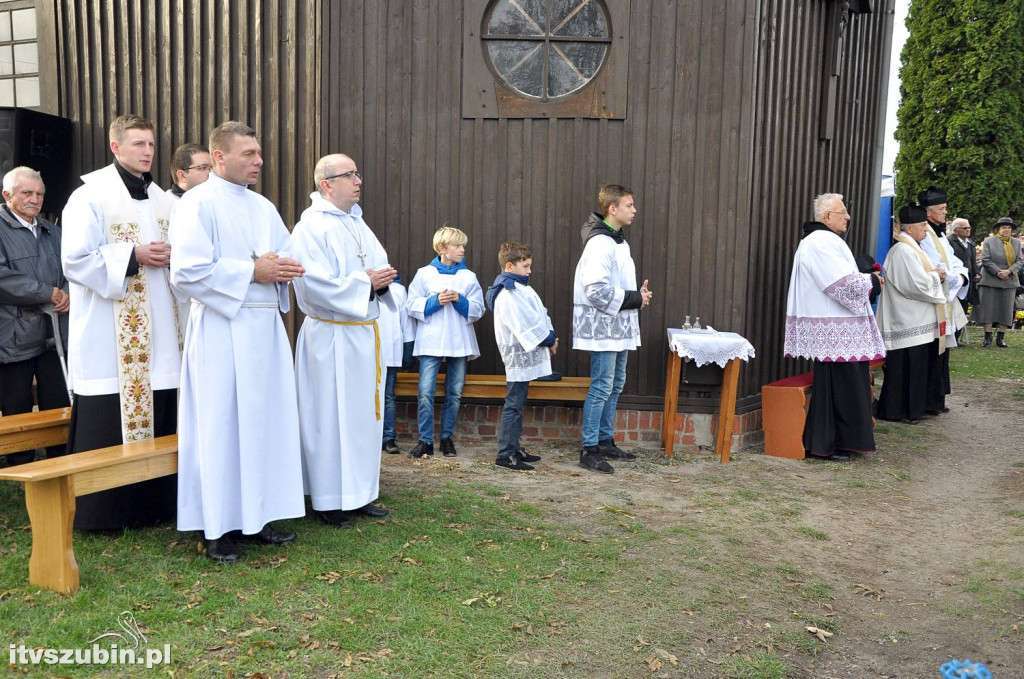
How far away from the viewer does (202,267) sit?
181 inches

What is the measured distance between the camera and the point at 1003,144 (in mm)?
19188

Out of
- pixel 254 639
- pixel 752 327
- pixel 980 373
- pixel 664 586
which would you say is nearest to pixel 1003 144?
pixel 980 373

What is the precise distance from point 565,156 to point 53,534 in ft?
15.9

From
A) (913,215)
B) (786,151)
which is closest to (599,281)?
(786,151)

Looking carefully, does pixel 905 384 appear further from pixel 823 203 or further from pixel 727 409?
pixel 727 409

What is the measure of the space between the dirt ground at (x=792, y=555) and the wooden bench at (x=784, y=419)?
194 mm

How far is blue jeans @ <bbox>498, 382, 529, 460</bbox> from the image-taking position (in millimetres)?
6953

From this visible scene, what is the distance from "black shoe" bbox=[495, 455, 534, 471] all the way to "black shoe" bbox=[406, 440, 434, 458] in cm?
60

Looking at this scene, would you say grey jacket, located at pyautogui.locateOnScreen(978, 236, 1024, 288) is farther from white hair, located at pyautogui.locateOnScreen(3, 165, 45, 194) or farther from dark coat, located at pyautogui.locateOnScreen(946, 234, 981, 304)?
white hair, located at pyautogui.locateOnScreen(3, 165, 45, 194)

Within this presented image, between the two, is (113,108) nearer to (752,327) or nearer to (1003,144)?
(752,327)

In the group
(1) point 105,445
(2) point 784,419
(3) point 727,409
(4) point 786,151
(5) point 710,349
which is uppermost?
(4) point 786,151

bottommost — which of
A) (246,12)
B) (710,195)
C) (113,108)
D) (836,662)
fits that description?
(836,662)

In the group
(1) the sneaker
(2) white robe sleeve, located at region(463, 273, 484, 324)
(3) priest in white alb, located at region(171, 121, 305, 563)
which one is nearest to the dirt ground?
(1) the sneaker

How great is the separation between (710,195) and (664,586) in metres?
3.87
